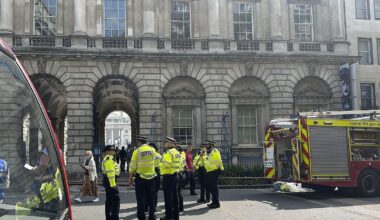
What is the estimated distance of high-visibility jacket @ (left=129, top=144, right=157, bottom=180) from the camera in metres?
9.95

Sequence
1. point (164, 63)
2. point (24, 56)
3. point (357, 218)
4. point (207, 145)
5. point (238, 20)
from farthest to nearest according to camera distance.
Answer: point (238, 20) → point (164, 63) → point (24, 56) → point (207, 145) → point (357, 218)

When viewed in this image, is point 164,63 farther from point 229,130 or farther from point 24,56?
point 24,56

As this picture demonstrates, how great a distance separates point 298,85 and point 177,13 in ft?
30.4

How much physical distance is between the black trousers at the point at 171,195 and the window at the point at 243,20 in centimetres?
1854

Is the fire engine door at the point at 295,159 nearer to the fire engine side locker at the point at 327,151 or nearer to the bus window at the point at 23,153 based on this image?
the fire engine side locker at the point at 327,151

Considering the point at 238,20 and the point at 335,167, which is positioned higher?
the point at 238,20

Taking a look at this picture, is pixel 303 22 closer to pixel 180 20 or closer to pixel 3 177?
pixel 180 20

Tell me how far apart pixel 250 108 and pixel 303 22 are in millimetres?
7186

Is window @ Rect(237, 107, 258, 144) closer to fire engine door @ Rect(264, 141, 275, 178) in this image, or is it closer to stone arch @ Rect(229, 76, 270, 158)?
stone arch @ Rect(229, 76, 270, 158)

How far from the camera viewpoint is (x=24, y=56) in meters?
24.7

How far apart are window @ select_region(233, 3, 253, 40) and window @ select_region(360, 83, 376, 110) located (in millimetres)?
9590

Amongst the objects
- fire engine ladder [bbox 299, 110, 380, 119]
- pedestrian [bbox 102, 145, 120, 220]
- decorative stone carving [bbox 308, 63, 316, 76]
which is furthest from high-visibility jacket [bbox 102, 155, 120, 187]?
decorative stone carving [bbox 308, 63, 316, 76]

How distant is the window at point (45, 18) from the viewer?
2598 cm

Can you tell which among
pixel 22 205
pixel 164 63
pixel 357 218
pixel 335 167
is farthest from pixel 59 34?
pixel 22 205
